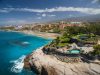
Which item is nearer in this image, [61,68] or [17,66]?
[61,68]

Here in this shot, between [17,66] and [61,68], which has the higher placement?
[61,68]

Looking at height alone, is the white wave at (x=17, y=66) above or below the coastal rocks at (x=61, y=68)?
below

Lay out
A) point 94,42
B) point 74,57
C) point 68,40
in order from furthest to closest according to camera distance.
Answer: point 68,40, point 94,42, point 74,57

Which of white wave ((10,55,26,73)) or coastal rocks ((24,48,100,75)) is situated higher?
coastal rocks ((24,48,100,75))

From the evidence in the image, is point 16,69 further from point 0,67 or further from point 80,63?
point 80,63

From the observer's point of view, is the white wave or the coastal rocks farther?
the white wave

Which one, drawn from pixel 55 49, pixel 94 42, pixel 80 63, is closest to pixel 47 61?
pixel 55 49

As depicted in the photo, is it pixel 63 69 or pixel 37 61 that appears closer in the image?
pixel 63 69

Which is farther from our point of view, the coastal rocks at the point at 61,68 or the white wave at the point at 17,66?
the white wave at the point at 17,66

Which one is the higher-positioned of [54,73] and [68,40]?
[68,40]

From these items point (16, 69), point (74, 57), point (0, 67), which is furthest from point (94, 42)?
point (0, 67)

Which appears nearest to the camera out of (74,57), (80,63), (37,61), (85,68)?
(85,68)
